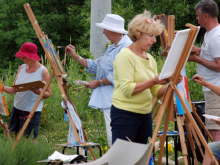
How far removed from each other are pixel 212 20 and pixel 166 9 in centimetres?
767

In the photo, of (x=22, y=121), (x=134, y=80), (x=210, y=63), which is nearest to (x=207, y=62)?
(x=210, y=63)

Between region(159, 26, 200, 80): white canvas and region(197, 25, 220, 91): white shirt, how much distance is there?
2.60 feet

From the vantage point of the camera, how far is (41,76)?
3594 millimetres

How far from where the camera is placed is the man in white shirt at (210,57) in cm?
290

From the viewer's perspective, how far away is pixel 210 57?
118 inches

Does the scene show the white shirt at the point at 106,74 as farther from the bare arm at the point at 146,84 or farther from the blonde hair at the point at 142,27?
the bare arm at the point at 146,84

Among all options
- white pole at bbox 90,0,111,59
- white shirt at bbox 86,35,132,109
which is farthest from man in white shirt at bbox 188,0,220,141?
white pole at bbox 90,0,111,59

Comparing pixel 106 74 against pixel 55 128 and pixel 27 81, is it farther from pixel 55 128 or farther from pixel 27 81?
pixel 55 128

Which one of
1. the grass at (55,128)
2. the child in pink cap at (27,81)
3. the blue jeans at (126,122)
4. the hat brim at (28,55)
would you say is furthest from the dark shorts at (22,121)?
the blue jeans at (126,122)

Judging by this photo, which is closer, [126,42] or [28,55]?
[126,42]

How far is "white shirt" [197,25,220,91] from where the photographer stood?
2889mm

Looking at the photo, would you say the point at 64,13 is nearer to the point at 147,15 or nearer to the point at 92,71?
the point at 92,71

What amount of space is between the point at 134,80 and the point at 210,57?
40.8 inches

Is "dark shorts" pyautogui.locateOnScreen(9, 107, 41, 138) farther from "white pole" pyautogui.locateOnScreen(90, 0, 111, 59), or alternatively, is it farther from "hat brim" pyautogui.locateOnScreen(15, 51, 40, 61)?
"white pole" pyautogui.locateOnScreen(90, 0, 111, 59)
